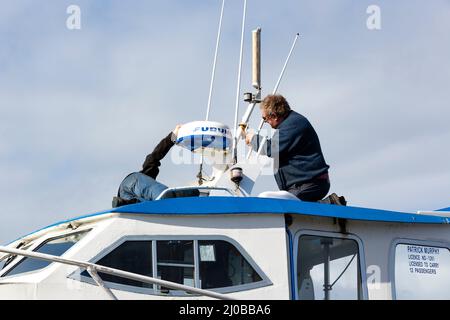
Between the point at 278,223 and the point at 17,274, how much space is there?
265 centimetres

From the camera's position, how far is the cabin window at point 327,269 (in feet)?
29.8

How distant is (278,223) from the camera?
894 cm

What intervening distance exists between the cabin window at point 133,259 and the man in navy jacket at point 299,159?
6.87ft

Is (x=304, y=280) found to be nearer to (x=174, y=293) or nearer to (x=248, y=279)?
(x=248, y=279)

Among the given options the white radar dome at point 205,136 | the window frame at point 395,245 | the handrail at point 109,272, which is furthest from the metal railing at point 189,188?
the window frame at point 395,245

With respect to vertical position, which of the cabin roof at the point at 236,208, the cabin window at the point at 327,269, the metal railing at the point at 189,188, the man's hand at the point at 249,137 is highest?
the man's hand at the point at 249,137

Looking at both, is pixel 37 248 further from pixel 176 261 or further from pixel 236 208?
pixel 236 208

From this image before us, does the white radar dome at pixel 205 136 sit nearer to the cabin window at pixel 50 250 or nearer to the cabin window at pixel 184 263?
the cabin window at pixel 184 263

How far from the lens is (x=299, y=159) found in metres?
10.0

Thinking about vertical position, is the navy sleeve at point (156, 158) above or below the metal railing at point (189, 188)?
above

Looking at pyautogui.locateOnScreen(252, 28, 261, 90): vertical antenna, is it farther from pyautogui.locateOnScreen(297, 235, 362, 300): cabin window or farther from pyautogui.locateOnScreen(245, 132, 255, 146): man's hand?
pyautogui.locateOnScreen(297, 235, 362, 300): cabin window
